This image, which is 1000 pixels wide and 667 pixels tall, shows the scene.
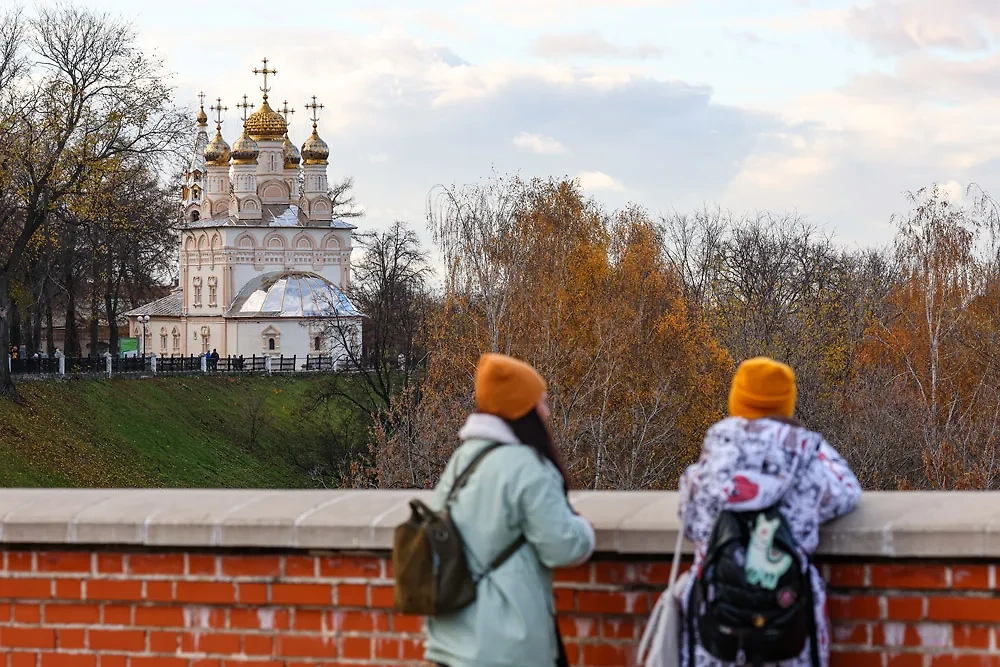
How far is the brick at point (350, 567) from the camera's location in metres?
5.64

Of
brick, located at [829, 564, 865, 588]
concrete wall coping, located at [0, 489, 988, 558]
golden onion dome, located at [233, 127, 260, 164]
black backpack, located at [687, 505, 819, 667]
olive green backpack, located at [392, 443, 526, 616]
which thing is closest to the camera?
black backpack, located at [687, 505, 819, 667]

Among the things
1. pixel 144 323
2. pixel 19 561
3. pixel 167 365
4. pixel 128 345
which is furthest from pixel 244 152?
pixel 19 561

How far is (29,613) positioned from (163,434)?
4432 centimetres

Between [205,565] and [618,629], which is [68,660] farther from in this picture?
[618,629]

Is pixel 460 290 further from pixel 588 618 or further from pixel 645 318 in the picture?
pixel 588 618

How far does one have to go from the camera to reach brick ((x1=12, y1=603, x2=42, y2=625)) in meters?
6.02

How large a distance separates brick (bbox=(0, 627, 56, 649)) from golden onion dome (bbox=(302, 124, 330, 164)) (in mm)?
78670

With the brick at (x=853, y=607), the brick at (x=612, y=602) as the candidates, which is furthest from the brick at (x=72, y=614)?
the brick at (x=853, y=607)

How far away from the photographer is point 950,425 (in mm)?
30328

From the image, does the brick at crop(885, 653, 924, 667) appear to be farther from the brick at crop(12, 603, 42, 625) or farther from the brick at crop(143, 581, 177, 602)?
the brick at crop(12, 603, 42, 625)

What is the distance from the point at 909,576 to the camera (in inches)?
206

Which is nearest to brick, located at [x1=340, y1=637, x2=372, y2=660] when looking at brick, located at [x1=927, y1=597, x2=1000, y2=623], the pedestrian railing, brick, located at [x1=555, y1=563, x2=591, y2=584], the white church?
brick, located at [x1=555, y1=563, x2=591, y2=584]

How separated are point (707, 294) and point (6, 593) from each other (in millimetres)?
50417

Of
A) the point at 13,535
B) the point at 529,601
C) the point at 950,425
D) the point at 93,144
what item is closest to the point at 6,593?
the point at 13,535
